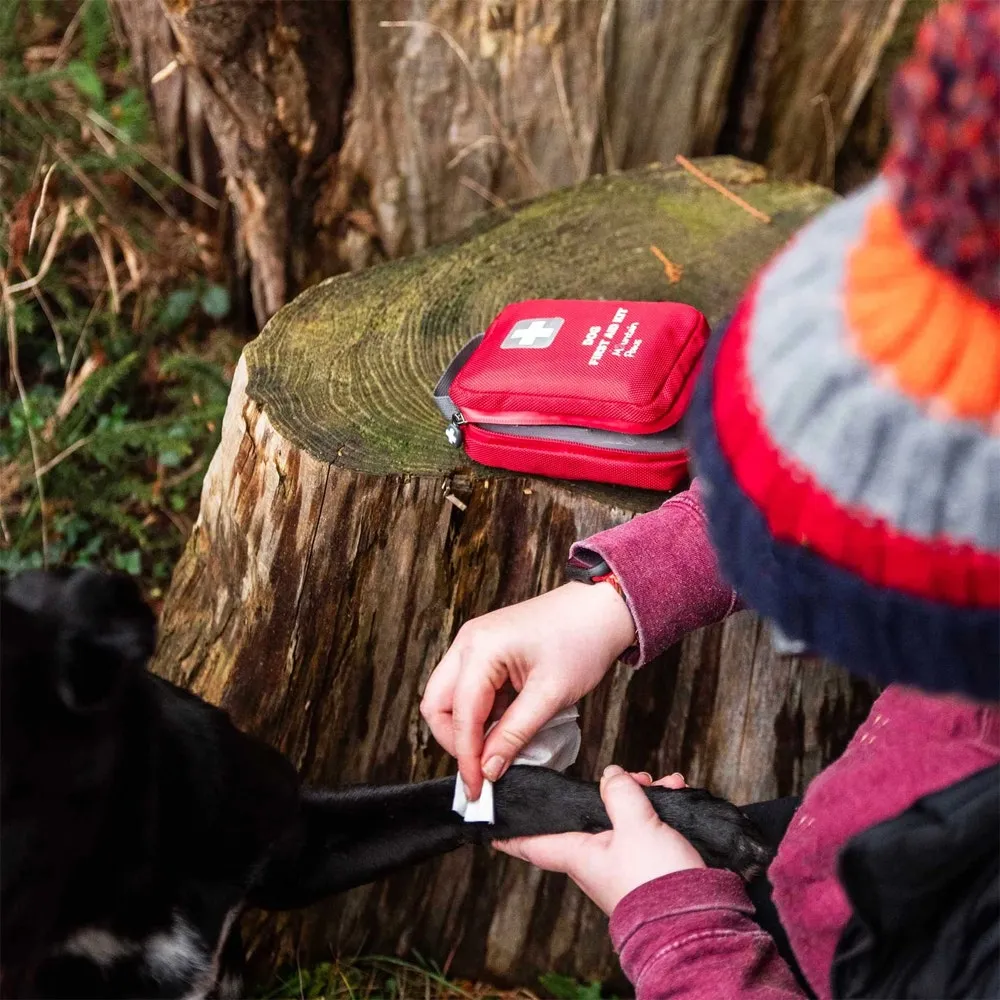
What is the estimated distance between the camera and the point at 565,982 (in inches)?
76.8

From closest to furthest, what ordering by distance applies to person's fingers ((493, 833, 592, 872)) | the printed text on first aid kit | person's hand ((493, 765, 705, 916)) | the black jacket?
1. the black jacket
2. person's hand ((493, 765, 705, 916))
3. person's fingers ((493, 833, 592, 872))
4. the printed text on first aid kit

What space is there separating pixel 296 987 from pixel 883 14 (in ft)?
8.96

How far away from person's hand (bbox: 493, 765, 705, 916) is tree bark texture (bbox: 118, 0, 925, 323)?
169 centimetres

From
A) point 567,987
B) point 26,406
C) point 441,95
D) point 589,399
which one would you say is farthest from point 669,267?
point 26,406

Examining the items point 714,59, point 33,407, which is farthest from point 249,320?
point 714,59

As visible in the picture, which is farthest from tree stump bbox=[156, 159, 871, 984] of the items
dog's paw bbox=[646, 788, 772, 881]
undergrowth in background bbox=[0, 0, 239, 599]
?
undergrowth in background bbox=[0, 0, 239, 599]

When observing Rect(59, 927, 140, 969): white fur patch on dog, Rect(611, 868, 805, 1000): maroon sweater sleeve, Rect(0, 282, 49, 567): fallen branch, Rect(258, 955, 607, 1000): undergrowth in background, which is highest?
Rect(611, 868, 805, 1000): maroon sweater sleeve

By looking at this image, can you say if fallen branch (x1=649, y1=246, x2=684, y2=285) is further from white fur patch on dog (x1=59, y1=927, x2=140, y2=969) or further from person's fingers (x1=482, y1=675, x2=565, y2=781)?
white fur patch on dog (x1=59, y1=927, x2=140, y2=969)

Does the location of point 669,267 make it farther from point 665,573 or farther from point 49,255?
point 49,255

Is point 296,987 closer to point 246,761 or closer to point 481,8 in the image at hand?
point 246,761

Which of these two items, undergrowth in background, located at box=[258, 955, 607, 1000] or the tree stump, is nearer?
the tree stump

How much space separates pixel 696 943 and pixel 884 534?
638 mm

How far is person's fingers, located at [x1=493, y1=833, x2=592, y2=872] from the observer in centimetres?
127

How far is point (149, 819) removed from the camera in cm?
119
